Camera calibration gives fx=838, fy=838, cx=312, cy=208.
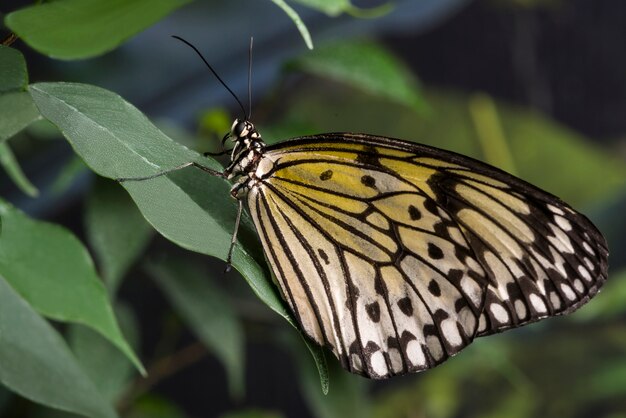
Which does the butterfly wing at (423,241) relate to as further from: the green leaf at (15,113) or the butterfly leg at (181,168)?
the green leaf at (15,113)

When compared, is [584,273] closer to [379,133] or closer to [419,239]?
[419,239]

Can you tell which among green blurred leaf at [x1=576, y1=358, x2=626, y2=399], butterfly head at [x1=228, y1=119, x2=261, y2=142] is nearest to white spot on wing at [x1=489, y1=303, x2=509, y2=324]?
butterfly head at [x1=228, y1=119, x2=261, y2=142]

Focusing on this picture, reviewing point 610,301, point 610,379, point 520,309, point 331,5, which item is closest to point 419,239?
point 520,309

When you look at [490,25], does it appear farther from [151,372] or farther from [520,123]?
[151,372]

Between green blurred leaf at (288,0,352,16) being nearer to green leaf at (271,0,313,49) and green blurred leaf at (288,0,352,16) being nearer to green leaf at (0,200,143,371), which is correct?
green leaf at (271,0,313,49)

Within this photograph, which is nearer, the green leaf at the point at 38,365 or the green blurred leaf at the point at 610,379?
the green leaf at the point at 38,365

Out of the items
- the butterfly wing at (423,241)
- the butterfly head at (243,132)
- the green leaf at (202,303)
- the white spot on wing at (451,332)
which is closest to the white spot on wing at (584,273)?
the butterfly wing at (423,241)
